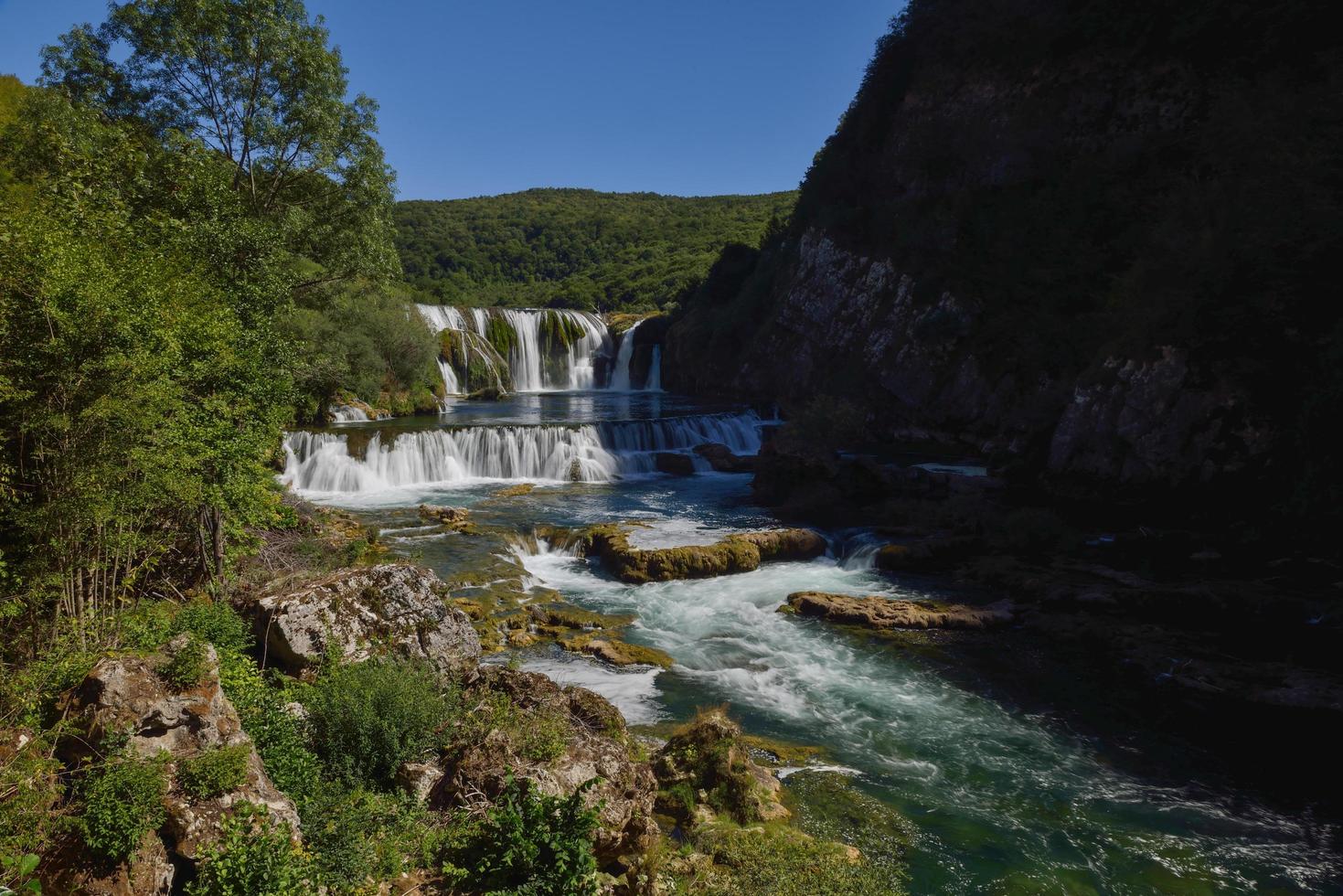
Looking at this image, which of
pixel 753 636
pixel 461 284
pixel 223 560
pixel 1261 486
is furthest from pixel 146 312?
pixel 461 284

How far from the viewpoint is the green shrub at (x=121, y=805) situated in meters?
4.35

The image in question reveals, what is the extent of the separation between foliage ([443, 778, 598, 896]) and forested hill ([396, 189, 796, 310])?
75.5 meters

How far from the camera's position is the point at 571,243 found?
397 feet

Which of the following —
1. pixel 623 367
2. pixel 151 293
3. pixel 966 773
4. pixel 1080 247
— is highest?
pixel 1080 247

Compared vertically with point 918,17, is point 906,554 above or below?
below

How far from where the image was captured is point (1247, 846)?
7.07 metres

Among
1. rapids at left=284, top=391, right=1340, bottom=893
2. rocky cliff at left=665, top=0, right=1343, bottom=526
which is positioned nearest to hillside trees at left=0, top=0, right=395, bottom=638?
rapids at left=284, top=391, right=1340, bottom=893

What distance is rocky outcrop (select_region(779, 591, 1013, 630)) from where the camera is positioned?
12805mm

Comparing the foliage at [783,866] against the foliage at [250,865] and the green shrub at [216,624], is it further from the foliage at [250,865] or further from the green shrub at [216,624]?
the green shrub at [216,624]

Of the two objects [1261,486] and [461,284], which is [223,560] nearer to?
[1261,486]

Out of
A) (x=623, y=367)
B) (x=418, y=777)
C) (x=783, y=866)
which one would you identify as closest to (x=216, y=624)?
(x=418, y=777)

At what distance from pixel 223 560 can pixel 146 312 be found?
362 cm

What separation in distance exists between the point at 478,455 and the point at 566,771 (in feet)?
70.5

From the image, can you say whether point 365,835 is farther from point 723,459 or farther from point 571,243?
point 571,243
